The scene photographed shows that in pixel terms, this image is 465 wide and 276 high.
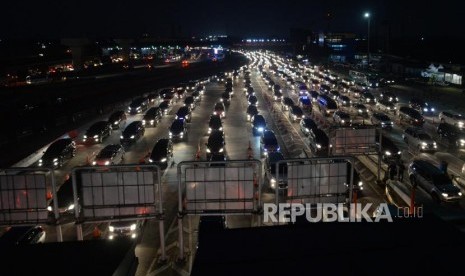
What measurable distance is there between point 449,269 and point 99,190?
8.60m

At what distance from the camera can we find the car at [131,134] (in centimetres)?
2935

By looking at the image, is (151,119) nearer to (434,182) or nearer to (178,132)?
(178,132)

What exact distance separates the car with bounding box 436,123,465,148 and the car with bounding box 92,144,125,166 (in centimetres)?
2148

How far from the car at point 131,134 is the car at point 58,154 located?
3726 millimetres

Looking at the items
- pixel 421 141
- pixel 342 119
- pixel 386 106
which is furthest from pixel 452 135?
pixel 386 106

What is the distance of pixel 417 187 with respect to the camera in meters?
19.7

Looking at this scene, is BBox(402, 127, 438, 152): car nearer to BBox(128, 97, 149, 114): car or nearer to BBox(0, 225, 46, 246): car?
BBox(0, 225, 46, 246): car

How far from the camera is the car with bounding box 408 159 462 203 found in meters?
17.7

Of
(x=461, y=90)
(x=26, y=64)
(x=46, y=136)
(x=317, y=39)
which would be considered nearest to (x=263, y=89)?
(x=461, y=90)

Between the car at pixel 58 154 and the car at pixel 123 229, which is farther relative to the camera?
the car at pixel 58 154

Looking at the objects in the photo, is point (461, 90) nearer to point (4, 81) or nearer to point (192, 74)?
point (192, 74)

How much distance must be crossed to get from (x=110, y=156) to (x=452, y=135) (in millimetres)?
22154

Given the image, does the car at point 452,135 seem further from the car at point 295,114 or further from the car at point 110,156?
the car at point 110,156

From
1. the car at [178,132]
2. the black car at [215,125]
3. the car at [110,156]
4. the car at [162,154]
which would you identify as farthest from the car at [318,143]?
the car at [110,156]
